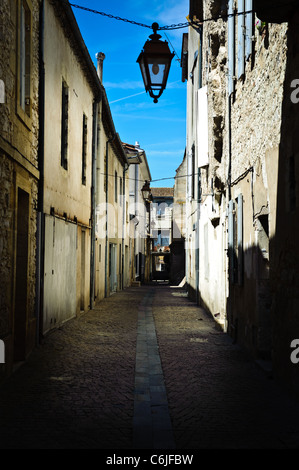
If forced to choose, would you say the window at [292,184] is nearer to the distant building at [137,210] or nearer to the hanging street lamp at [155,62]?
the hanging street lamp at [155,62]

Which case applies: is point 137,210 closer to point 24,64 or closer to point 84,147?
point 84,147

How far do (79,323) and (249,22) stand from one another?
692cm

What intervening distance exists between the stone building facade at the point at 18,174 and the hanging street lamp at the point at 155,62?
1696mm

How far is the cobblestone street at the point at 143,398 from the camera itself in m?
4.07

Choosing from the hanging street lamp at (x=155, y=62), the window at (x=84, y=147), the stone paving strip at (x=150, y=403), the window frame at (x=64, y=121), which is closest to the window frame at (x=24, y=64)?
the hanging street lamp at (x=155, y=62)

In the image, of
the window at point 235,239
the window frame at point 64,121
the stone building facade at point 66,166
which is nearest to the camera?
the window at point 235,239

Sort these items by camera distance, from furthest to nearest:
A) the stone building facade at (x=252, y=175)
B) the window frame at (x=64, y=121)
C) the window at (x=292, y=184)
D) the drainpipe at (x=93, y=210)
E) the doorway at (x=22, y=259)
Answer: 1. the drainpipe at (x=93, y=210)
2. the window frame at (x=64, y=121)
3. the doorway at (x=22, y=259)
4. the stone building facade at (x=252, y=175)
5. the window at (x=292, y=184)

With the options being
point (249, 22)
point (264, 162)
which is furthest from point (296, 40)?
point (249, 22)

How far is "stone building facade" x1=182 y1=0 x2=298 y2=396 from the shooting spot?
220 inches

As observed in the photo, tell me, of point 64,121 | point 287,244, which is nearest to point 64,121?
point 64,121

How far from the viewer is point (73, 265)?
12188mm

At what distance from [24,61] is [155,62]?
1.95 metres

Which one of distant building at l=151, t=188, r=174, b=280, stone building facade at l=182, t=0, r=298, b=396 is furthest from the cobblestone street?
distant building at l=151, t=188, r=174, b=280
